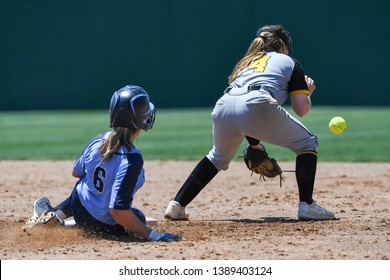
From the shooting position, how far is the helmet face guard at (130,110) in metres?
4.46

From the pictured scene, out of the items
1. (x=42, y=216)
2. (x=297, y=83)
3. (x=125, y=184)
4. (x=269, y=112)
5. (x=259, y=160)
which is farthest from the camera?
(x=259, y=160)

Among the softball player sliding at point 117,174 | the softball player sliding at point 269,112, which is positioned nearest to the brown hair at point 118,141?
the softball player sliding at point 117,174

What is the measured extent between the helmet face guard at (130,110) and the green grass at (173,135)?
5.68m

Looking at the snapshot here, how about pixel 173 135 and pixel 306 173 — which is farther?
pixel 173 135

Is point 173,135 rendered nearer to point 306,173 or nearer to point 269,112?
point 306,173

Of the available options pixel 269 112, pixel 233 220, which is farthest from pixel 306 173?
pixel 233 220

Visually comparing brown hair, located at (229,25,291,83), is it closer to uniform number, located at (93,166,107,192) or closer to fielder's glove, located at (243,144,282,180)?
fielder's glove, located at (243,144,282,180)

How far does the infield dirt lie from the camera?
4176 millimetres

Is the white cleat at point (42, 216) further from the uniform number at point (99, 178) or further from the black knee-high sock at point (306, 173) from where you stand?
the black knee-high sock at point (306, 173)

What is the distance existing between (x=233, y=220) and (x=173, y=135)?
26.5 ft

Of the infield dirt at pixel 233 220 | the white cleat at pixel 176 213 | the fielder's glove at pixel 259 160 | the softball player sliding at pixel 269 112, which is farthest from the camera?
the fielder's glove at pixel 259 160

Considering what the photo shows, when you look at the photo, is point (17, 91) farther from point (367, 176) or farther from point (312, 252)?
point (312, 252)

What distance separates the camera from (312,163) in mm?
5438

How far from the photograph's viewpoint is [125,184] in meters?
4.37
